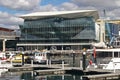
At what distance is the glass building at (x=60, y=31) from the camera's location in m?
176

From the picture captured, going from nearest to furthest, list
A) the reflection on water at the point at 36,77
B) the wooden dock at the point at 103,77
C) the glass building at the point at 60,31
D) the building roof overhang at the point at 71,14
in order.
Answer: the wooden dock at the point at 103,77 < the reflection on water at the point at 36,77 < the glass building at the point at 60,31 < the building roof overhang at the point at 71,14

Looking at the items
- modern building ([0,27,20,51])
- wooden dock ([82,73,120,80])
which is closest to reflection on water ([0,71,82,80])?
wooden dock ([82,73,120,80])

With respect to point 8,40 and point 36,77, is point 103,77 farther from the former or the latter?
point 8,40

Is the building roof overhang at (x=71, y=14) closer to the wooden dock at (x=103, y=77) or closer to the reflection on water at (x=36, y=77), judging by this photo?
the reflection on water at (x=36, y=77)

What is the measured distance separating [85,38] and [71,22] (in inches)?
454

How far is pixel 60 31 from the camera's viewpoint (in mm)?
178750

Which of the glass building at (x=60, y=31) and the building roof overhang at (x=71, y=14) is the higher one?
the building roof overhang at (x=71, y=14)

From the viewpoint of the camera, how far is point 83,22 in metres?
178

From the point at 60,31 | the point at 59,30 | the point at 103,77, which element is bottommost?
the point at 103,77

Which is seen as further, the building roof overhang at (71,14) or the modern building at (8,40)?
the modern building at (8,40)

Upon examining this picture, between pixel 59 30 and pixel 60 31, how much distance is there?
694 millimetres

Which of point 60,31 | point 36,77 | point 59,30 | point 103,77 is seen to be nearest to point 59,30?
point 59,30

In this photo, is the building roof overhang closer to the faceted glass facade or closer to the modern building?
the faceted glass facade

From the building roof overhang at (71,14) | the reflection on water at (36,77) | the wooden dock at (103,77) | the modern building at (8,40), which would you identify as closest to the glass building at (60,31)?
the building roof overhang at (71,14)
